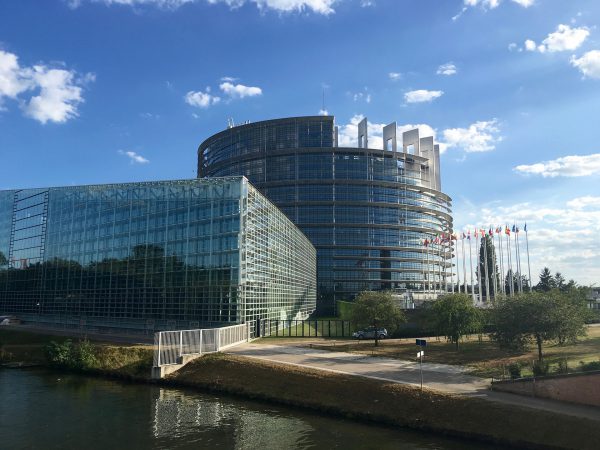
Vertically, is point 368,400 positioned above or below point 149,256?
below

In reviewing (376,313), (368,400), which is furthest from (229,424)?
(376,313)

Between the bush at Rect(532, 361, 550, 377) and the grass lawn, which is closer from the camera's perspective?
the bush at Rect(532, 361, 550, 377)

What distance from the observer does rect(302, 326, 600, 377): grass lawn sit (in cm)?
3575

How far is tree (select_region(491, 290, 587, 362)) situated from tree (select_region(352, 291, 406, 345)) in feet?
36.6

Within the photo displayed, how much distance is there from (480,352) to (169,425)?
30593mm

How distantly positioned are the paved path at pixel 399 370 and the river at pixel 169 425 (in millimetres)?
5067

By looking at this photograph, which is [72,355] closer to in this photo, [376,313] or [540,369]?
[376,313]

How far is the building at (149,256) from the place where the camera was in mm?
49906

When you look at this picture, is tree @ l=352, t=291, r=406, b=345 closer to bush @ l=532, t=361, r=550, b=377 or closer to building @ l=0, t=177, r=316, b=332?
building @ l=0, t=177, r=316, b=332

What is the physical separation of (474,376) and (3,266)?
3159 inches

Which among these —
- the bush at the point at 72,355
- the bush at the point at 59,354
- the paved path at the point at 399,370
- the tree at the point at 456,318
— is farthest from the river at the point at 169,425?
the tree at the point at 456,318

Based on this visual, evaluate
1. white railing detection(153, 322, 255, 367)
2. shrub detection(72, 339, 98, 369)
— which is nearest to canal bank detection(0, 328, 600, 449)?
shrub detection(72, 339, 98, 369)

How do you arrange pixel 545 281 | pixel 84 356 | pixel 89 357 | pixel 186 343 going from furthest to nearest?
pixel 545 281
pixel 84 356
pixel 89 357
pixel 186 343

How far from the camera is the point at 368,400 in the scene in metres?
28.9
